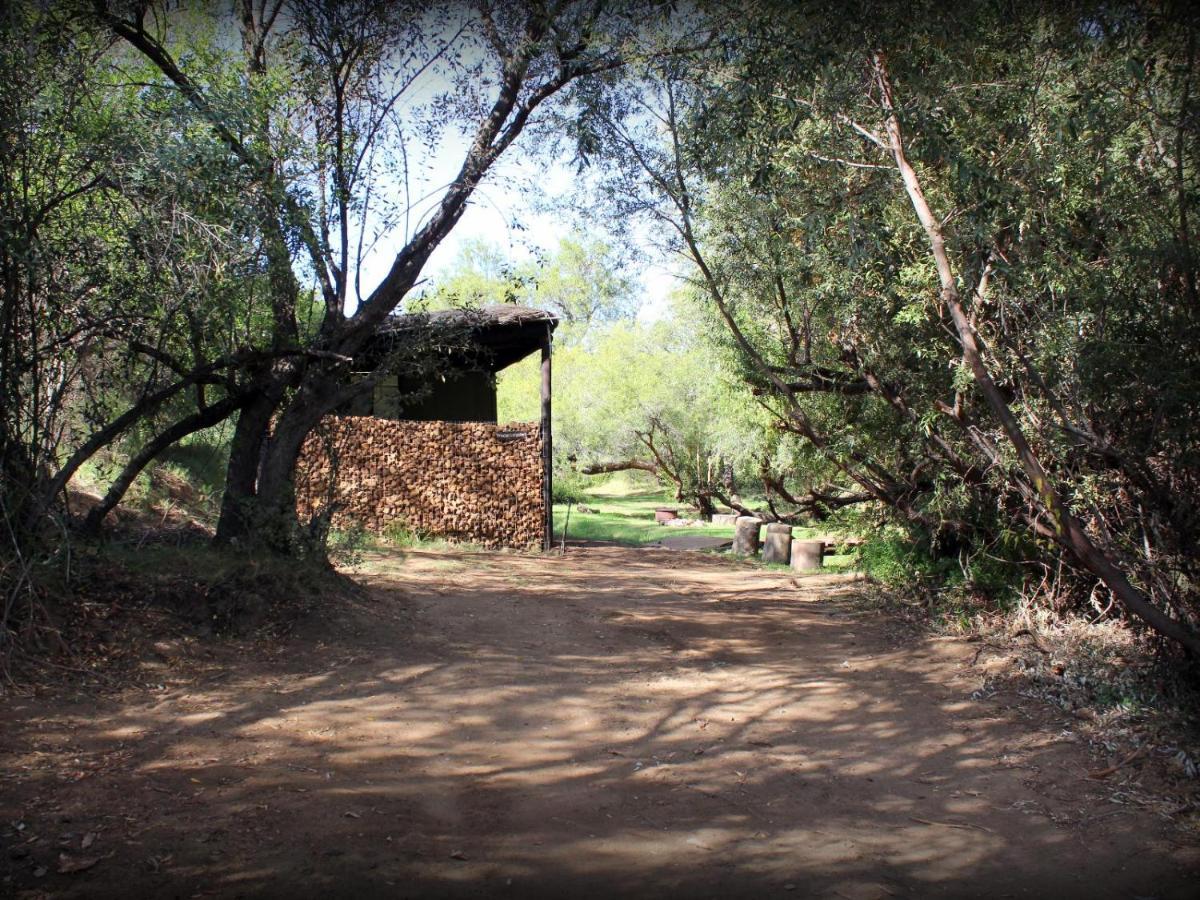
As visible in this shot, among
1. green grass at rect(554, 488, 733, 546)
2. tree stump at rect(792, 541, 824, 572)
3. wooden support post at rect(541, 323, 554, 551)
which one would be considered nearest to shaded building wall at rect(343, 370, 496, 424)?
wooden support post at rect(541, 323, 554, 551)

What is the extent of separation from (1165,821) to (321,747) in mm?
4626

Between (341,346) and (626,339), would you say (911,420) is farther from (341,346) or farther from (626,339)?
(626,339)

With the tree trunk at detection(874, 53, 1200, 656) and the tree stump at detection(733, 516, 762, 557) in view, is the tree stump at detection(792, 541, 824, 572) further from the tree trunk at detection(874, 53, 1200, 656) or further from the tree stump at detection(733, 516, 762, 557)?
the tree trunk at detection(874, 53, 1200, 656)

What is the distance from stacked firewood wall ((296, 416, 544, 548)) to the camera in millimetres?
14891

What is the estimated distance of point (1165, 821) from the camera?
4680 mm

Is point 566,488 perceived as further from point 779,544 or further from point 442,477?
point 442,477

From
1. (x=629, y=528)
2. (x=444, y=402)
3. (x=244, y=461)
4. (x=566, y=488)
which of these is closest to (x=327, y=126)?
(x=244, y=461)

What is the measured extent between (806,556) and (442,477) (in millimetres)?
6299

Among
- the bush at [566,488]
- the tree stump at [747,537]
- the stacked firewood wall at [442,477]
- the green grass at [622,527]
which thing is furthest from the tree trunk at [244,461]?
the bush at [566,488]

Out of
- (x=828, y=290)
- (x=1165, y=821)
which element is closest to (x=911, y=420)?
(x=828, y=290)

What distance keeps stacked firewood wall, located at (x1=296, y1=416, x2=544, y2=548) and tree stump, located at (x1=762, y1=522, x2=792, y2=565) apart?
163 inches

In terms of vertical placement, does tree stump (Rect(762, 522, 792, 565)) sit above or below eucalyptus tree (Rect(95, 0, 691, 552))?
below

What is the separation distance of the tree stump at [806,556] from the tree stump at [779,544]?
65 cm

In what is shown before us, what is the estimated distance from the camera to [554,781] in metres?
5.14
